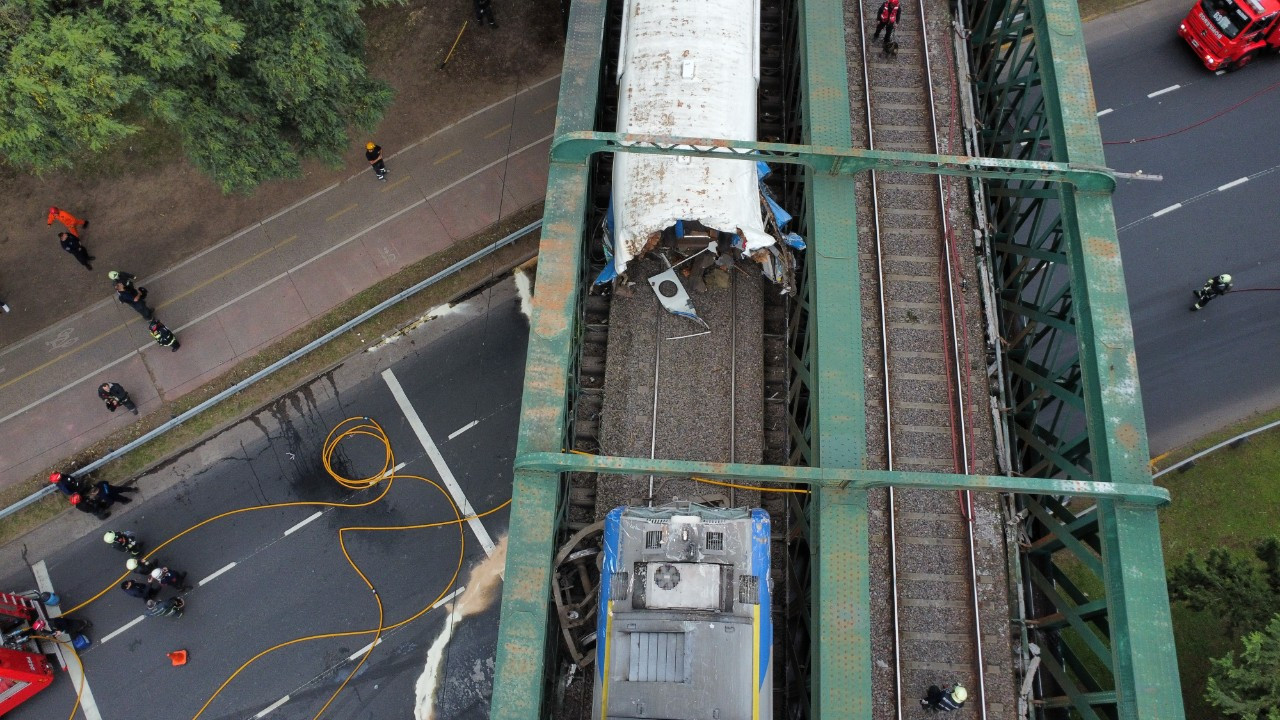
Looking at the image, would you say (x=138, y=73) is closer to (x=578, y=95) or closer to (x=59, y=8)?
(x=59, y=8)

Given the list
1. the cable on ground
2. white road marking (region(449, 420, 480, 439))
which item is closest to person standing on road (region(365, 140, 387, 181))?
the cable on ground

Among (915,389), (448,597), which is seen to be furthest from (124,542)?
(915,389)

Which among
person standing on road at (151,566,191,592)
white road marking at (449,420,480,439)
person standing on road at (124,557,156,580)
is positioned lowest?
person standing on road at (151,566,191,592)

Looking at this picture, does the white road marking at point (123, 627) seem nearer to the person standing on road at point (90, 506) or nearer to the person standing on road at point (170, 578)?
the person standing on road at point (170, 578)

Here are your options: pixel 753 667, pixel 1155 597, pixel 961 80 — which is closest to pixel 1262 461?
pixel 1155 597

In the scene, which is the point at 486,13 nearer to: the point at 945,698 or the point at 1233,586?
the point at 945,698

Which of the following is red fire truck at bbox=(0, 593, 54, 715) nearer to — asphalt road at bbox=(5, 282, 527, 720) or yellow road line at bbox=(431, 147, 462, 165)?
asphalt road at bbox=(5, 282, 527, 720)

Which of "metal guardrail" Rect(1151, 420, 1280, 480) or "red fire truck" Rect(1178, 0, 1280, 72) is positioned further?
"red fire truck" Rect(1178, 0, 1280, 72)
